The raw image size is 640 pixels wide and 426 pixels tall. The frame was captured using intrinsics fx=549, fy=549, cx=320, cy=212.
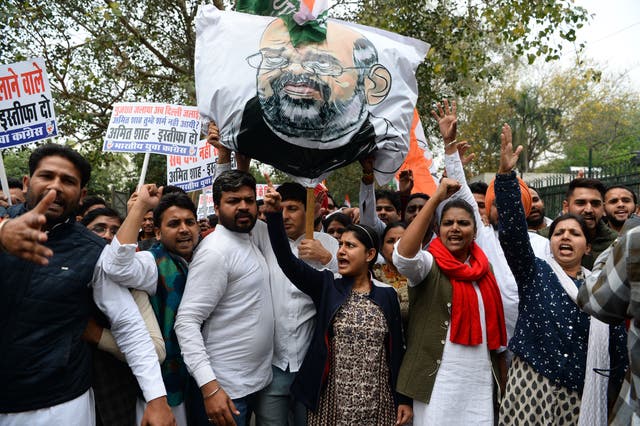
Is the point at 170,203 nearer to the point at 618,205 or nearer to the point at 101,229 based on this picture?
the point at 101,229

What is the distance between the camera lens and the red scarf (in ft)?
9.86

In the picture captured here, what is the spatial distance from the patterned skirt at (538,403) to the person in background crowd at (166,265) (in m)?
1.67

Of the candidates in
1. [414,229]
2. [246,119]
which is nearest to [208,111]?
[246,119]

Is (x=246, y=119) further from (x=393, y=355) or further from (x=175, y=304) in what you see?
(x=393, y=355)

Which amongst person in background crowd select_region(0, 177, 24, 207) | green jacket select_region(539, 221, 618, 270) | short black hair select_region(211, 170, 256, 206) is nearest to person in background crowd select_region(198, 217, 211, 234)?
person in background crowd select_region(0, 177, 24, 207)

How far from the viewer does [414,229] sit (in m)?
2.90

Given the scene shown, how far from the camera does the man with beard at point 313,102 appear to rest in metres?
3.16

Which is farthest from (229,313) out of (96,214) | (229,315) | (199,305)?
(96,214)

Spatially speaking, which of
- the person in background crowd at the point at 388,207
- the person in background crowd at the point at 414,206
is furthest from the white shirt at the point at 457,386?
the person in background crowd at the point at 388,207

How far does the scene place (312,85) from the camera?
3148 millimetres

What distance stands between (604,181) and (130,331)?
8128 millimetres

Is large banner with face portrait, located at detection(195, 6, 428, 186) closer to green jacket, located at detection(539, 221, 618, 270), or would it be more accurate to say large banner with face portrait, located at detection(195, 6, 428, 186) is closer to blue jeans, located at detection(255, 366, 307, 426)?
blue jeans, located at detection(255, 366, 307, 426)

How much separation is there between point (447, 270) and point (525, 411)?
2.70 ft

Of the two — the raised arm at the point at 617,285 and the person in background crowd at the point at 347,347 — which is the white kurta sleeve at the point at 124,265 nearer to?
the person in background crowd at the point at 347,347
